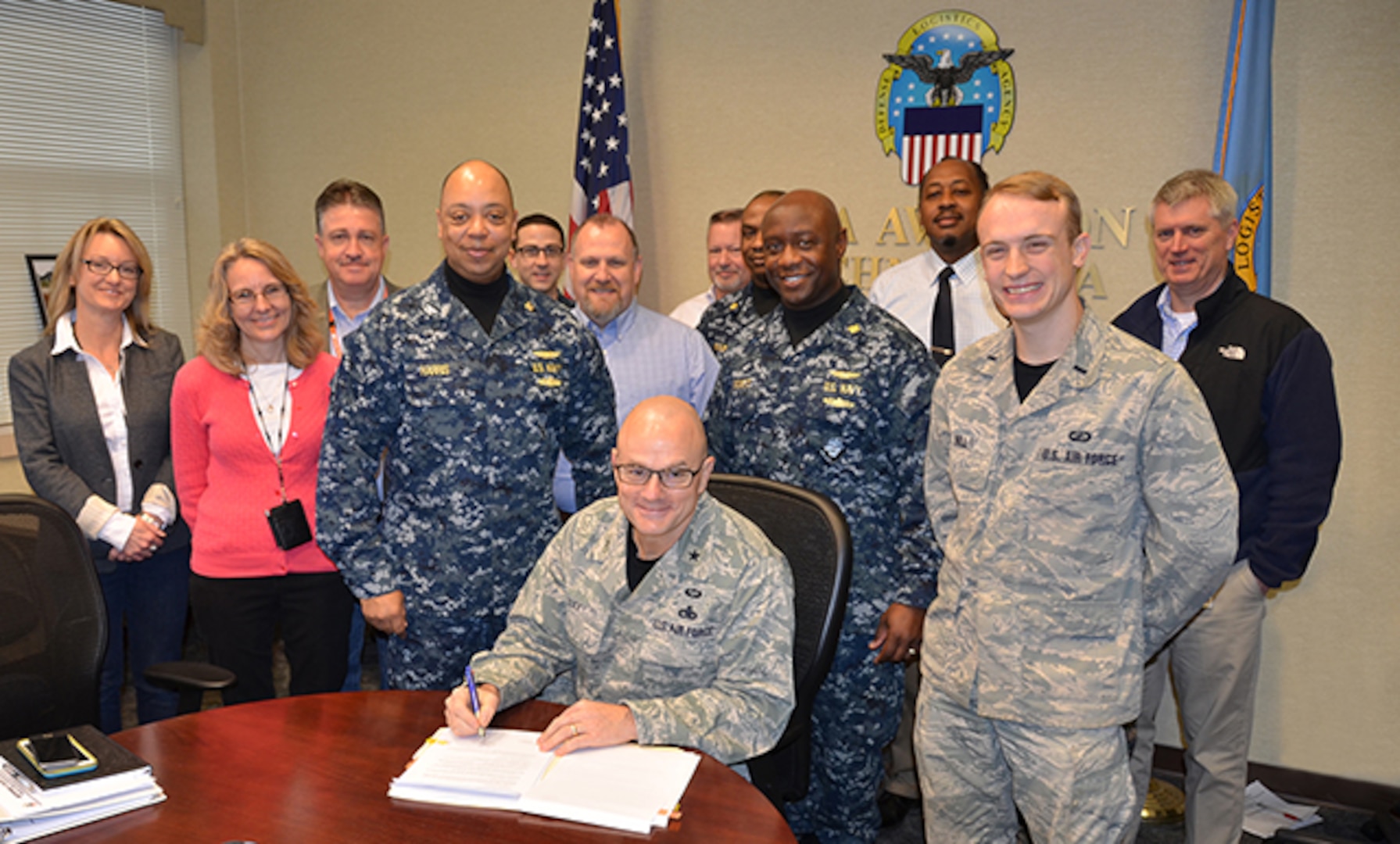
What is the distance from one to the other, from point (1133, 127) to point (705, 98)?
1.76 m

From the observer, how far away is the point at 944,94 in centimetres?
383

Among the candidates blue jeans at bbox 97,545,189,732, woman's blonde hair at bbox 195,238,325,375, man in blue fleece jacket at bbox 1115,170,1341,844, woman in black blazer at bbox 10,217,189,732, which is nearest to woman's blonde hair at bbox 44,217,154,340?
woman in black blazer at bbox 10,217,189,732

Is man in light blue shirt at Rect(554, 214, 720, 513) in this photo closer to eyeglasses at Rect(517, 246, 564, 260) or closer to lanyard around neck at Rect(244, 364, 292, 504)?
eyeglasses at Rect(517, 246, 564, 260)

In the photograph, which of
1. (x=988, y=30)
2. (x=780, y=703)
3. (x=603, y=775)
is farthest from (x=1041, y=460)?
(x=988, y=30)

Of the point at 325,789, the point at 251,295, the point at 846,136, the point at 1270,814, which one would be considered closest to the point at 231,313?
the point at 251,295

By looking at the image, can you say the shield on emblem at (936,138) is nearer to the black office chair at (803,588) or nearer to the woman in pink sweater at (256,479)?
the black office chair at (803,588)

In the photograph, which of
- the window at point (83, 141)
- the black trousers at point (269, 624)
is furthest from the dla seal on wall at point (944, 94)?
the window at point (83, 141)

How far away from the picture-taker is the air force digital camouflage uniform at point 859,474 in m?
2.45

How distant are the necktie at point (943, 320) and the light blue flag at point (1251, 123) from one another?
3.08 ft

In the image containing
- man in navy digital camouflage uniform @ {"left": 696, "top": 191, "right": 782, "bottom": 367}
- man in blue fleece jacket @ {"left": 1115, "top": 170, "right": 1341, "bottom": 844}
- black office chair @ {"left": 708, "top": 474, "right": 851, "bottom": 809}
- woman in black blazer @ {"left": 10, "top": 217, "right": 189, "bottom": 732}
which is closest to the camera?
black office chair @ {"left": 708, "top": 474, "right": 851, "bottom": 809}

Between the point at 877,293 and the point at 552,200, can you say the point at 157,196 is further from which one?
the point at 877,293

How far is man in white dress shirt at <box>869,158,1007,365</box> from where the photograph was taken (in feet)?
10.6

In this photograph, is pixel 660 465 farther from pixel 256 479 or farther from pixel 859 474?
pixel 256 479

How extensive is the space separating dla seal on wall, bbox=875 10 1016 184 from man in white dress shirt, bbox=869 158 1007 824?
0.61m
